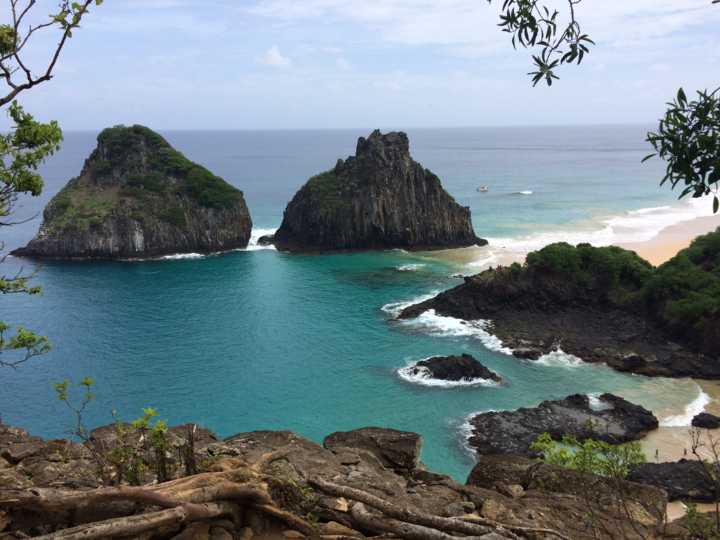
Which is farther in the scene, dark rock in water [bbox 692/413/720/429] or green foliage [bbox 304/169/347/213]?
green foliage [bbox 304/169/347/213]

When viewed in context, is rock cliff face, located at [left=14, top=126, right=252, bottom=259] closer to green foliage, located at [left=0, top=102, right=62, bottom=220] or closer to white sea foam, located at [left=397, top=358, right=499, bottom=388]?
white sea foam, located at [left=397, top=358, right=499, bottom=388]

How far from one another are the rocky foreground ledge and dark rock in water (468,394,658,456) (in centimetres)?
2137

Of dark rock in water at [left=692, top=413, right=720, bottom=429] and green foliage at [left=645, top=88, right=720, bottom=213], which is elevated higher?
green foliage at [left=645, top=88, right=720, bottom=213]

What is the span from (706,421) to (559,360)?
516 inches

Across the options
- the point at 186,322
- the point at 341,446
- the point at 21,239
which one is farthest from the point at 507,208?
the point at 341,446

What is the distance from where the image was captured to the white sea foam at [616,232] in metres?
91.3

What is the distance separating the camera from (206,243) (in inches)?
3844

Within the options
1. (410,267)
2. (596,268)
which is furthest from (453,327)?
(410,267)

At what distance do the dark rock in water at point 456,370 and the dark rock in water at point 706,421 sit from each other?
13427mm

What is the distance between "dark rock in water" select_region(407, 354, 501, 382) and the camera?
4494 cm

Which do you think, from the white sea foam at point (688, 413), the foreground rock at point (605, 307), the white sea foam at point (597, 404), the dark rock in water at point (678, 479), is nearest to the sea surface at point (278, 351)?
the white sea foam at point (688, 413)

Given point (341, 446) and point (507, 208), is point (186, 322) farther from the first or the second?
point (507, 208)

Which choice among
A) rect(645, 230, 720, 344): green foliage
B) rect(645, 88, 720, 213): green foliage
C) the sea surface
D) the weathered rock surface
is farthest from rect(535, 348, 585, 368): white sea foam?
rect(645, 88, 720, 213): green foliage

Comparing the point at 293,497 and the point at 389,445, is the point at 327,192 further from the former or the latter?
the point at 293,497
